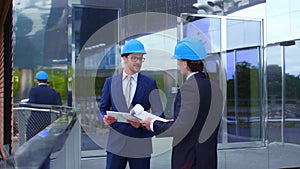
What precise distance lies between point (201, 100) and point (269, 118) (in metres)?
4.56

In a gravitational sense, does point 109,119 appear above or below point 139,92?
below

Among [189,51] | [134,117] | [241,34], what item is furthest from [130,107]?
[241,34]

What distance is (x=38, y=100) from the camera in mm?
5422

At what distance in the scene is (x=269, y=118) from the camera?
6.45m

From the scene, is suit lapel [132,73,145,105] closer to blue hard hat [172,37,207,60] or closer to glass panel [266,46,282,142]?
blue hard hat [172,37,207,60]

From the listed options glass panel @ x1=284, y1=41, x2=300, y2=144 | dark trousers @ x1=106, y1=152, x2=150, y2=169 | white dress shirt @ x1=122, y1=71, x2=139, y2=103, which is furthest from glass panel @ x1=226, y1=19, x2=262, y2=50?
dark trousers @ x1=106, y1=152, x2=150, y2=169

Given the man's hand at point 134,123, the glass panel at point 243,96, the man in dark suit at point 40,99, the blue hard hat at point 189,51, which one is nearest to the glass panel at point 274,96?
the glass panel at point 243,96

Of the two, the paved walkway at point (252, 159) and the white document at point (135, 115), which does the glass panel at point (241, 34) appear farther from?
the white document at point (135, 115)

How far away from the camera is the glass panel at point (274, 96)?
20.8ft

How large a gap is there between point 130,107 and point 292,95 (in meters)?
4.29

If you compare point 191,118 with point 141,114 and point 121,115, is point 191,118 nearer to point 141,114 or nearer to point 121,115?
point 141,114

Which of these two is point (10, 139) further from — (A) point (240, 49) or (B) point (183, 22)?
(A) point (240, 49)

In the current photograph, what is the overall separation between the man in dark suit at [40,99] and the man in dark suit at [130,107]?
257cm

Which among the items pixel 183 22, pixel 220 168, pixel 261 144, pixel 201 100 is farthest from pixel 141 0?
pixel 201 100
